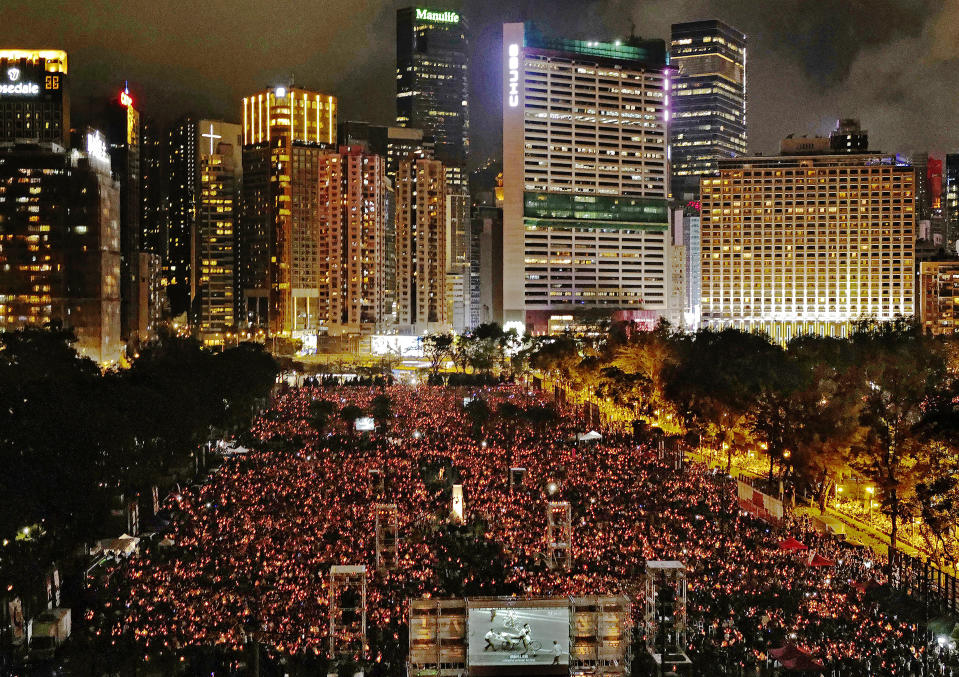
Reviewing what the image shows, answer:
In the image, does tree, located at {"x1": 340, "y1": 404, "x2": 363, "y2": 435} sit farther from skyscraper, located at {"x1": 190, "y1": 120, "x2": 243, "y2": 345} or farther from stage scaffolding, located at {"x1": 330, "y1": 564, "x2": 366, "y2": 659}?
skyscraper, located at {"x1": 190, "y1": 120, "x2": 243, "y2": 345}

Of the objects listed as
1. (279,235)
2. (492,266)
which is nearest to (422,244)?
(492,266)

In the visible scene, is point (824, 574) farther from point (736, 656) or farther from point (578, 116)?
point (578, 116)

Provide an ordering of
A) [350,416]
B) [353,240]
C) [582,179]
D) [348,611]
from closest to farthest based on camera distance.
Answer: [348,611] < [350,416] < [582,179] < [353,240]

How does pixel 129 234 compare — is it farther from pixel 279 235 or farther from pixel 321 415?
pixel 321 415

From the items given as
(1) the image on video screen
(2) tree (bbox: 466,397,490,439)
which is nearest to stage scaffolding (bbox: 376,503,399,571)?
(1) the image on video screen

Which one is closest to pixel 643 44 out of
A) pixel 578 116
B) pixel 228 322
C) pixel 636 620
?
pixel 578 116

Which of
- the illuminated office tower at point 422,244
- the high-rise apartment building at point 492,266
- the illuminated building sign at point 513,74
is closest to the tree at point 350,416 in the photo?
the illuminated building sign at point 513,74

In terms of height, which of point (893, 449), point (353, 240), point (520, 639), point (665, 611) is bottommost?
point (665, 611)

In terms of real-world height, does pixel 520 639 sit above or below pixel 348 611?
below
